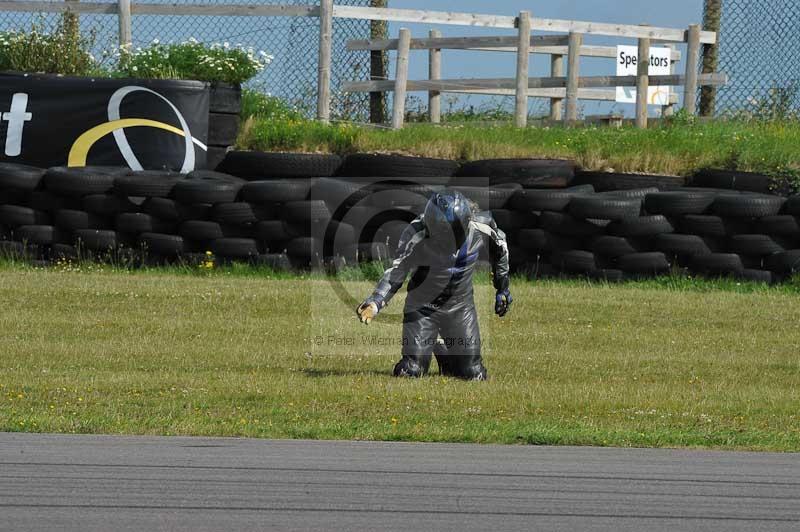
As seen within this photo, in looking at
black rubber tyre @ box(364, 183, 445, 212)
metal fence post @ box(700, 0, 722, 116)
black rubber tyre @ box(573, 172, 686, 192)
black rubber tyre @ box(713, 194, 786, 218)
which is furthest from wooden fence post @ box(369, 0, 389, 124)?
black rubber tyre @ box(713, 194, 786, 218)

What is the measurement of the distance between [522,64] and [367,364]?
8.85m

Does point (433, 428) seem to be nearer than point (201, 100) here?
Yes

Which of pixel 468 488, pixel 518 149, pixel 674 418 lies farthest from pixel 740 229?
pixel 468 488

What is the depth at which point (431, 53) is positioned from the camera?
1964cm

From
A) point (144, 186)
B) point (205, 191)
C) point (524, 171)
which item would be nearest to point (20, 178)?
point (144, 186)

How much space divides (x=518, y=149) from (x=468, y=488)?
34.0ft

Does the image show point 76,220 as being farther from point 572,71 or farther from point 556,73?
point 556,73

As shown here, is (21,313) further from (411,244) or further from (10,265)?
(411,244)

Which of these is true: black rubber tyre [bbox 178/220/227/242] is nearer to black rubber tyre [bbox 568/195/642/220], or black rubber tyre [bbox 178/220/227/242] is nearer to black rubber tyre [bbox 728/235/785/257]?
black rubber tyre [bbox 568/195/642/220]

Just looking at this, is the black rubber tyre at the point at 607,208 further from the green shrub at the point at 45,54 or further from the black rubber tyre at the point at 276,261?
the green shrub at the point at 45,54

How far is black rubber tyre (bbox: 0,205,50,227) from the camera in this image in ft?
44.3

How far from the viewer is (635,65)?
69.4ft

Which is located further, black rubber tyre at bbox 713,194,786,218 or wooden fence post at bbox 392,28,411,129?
wooden fence post at bbox 392,28,411,129

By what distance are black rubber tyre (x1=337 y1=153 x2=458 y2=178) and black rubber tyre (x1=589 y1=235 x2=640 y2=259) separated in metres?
→ 1.96
